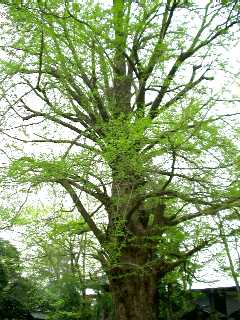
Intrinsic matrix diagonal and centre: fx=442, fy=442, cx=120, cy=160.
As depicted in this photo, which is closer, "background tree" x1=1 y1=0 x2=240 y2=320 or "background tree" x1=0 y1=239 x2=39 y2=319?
"background tree" x1=1 y1=0 x2=240 y2=320

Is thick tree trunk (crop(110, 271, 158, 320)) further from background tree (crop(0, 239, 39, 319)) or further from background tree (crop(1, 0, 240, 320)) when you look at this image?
background tree (crop(0, 239, 39, 319))

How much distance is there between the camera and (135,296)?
7.77 m

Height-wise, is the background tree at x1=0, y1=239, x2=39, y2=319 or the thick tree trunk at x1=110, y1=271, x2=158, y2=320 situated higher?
the background tree at x1=0, y1=239, x2=39, y2=319

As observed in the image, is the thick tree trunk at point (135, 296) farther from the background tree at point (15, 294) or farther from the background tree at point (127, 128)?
the background tree at point (15, 294)

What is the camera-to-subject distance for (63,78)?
7.71 m

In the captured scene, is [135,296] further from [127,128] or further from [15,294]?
[15,294]

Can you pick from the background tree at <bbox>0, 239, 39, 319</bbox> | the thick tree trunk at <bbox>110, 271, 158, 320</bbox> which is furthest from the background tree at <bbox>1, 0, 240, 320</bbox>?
the background tree at <bbox>0, 239, 39, 319</bbox>

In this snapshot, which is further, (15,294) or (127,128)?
(15,294)

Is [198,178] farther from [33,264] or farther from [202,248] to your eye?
[33,264]

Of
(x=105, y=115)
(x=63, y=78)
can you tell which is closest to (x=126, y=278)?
(x=105, y=115)

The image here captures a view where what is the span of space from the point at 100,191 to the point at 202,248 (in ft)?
7.12

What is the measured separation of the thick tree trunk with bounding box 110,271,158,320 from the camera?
25.1 feet

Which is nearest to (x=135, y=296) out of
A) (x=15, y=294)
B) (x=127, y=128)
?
(x=127, y=128)

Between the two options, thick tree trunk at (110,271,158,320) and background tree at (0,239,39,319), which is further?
background tree at (0,239,39,319)
